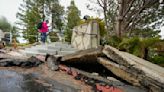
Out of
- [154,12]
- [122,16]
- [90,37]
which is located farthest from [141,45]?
[154,12]

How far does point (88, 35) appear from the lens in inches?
542

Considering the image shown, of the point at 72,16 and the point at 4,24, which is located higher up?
the point at 72,16

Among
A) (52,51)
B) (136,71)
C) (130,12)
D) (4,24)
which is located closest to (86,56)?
(136,71)

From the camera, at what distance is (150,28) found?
2319 centimetres

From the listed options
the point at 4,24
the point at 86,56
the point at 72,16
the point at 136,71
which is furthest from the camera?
the point at 4,24

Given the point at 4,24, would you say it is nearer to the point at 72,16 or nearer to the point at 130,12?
the point at 72,16

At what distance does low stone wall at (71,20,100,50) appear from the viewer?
1356cm

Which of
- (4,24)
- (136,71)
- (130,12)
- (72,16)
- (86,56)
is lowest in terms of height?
(136,71)

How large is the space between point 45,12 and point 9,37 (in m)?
14.9

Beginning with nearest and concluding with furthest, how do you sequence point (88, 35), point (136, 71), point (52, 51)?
point (136, 71) < point (88, 35) < point (52, 51)

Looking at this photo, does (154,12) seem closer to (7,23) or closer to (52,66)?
(52,66)

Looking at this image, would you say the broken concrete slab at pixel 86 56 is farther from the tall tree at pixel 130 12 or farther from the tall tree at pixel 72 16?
the tall tree at pixel 72 16

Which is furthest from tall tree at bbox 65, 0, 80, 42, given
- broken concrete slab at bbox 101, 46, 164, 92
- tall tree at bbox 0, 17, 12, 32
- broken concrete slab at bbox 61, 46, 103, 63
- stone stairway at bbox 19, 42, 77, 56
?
broken concrete slab at bbox 101, 46, 164, 92

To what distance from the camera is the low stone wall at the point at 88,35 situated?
13562mm
